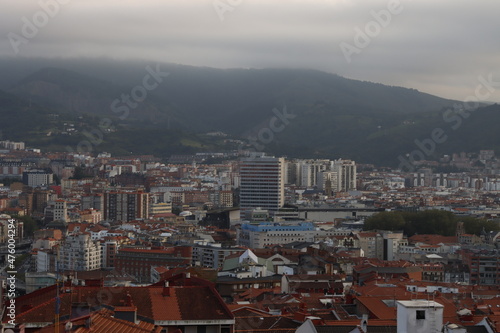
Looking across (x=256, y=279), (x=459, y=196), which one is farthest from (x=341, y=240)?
(x=459, y=196)

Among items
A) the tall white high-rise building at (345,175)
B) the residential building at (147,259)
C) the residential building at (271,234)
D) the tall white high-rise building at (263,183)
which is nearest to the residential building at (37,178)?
the tall white high-rise building at (345,175)

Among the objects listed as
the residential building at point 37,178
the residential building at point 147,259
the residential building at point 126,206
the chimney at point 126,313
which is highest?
the residential building at point 37,178

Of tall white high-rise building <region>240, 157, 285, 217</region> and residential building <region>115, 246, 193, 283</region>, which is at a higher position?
tall white high-rise building <region>240, 157, 285, 217</region>

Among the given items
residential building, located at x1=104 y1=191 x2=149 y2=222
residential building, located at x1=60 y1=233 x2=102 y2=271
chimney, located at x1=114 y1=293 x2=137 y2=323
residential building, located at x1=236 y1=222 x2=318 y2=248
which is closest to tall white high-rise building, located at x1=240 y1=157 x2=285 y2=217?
residential building, located at x1=104 y1=191 x2=149 y2=222

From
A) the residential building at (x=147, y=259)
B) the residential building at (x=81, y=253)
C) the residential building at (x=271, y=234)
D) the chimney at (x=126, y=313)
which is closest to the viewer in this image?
the chimney at (x=126, y=313)

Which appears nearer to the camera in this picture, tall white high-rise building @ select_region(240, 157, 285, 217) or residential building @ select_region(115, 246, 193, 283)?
residential building @ select_region(115, 246, 193, 283)

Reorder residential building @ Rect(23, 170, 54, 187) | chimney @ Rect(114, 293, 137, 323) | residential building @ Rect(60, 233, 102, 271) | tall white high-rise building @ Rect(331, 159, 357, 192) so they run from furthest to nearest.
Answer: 1. tall white high-rise building @ Rect(331, 159, 357, 192)
2. residential building @ Rect(23, 170, 54, 187)
3. residential building @ Rect(60, 233, 102, 271)
4. chimney @ Rect(114, 293, 137, 323)

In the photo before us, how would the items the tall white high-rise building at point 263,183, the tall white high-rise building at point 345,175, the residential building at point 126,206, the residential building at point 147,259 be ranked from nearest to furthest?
the residential building at point 147,259 → the tall white high-rise building at point 263,183 → the residential building at point 126,206 → the tall white high-rise building at point 345,175

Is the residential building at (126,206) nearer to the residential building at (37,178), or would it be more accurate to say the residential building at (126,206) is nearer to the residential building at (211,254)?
the residential building at (37,178)

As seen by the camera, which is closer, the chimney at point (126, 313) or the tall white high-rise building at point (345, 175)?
the chimney at point (126, 313)

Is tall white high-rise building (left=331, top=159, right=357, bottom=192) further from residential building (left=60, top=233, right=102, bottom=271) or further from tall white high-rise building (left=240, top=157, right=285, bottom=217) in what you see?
residential building (left=60, top=233, right=102, bottom=271)
